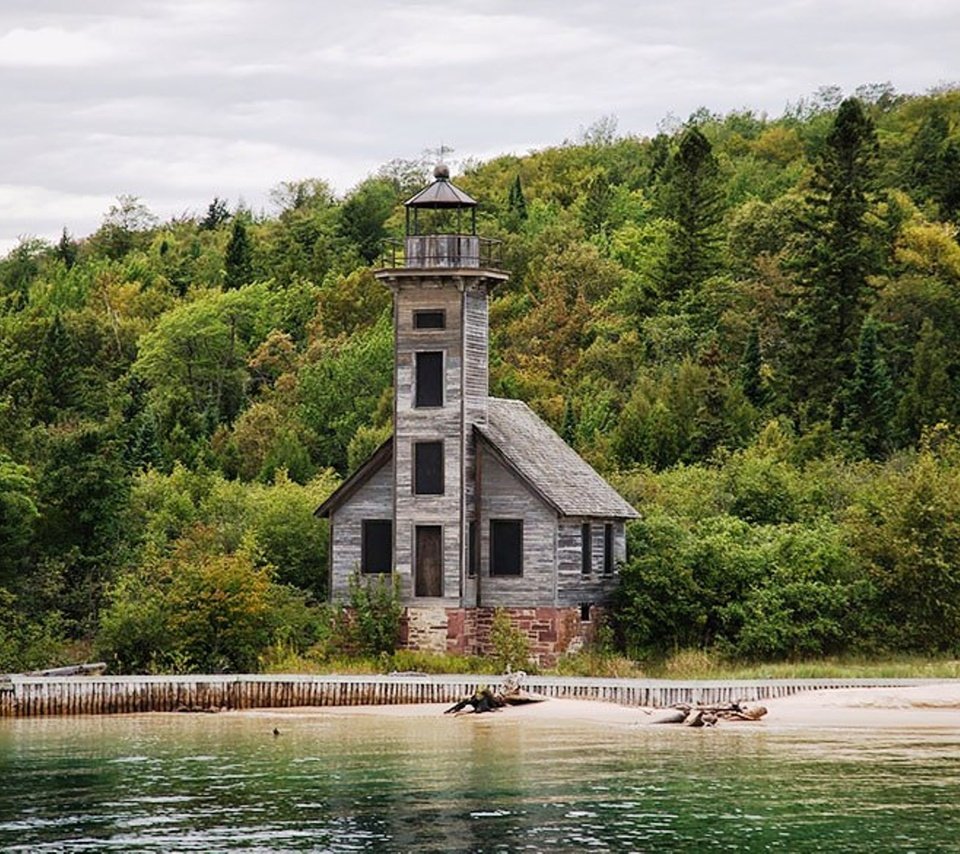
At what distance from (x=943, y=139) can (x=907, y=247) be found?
89.4ft

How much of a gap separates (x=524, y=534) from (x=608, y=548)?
10.2ft

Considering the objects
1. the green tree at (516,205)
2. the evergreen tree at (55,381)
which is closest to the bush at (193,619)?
the evergreen tree at (55,381)

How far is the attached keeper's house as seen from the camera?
54781 millimetres

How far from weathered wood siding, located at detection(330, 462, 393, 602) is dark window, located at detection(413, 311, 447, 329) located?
3.96 meters

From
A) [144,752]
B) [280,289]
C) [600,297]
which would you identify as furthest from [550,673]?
[280,289]

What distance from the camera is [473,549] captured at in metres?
55.4

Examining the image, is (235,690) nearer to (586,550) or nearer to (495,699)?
(495,699)

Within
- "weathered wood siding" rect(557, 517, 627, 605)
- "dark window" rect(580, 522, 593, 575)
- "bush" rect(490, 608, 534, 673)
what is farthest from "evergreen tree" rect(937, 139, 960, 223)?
"bush" rect(490, 608, 534, 673)

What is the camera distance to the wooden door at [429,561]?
180ft

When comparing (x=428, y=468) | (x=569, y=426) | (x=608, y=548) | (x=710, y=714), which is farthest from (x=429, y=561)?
(x=569, y=426)

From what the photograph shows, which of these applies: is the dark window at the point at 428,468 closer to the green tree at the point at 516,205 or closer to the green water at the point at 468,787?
the green water at the point at 468,787

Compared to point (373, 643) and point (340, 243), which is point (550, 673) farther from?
point (340, 243)

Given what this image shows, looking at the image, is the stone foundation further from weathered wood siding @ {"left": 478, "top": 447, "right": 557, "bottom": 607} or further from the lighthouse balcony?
the lighthouse balcony

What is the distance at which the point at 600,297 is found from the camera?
10712 centimetres
